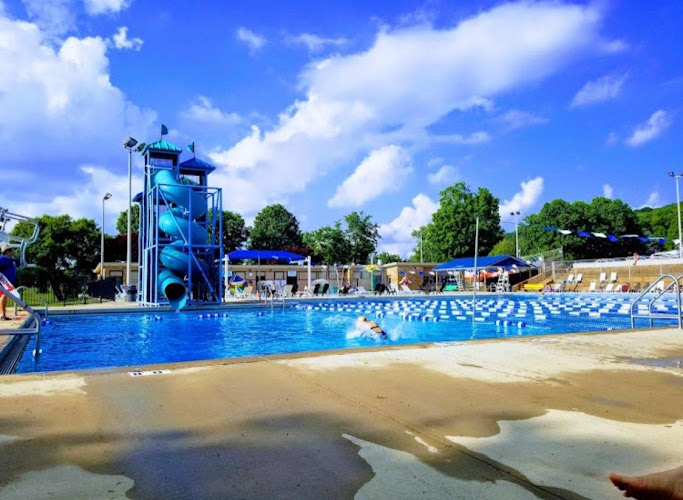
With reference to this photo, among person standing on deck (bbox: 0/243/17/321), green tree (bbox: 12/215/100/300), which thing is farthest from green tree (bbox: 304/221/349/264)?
person standing on deck (bbox: 0/243/17/321)

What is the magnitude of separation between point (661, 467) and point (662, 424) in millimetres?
837

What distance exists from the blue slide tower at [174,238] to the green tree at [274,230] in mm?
32774

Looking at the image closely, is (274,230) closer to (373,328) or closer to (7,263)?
(373,328)

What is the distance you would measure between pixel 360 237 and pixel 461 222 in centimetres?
991

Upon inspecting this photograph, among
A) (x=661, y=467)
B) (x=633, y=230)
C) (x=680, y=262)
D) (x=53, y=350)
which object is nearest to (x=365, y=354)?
(x=661, y=467)

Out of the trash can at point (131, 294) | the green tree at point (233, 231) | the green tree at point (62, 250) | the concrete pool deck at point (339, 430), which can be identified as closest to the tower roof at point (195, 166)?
the trash can at point (131, 294)

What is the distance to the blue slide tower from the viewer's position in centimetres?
1723

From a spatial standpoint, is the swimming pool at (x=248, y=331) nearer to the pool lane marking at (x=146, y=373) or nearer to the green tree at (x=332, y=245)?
the pool lane marking at (x=146, y=373)

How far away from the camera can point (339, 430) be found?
9.30 ft

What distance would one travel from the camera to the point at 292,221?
54.8 metres

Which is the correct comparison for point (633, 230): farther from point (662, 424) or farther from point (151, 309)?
point (662, 424)

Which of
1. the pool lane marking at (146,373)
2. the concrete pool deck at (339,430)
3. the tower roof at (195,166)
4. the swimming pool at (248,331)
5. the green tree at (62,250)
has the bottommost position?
the swimming pool at (248,331)

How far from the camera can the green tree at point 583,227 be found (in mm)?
49312

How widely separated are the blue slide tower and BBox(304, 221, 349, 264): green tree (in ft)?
82.4
